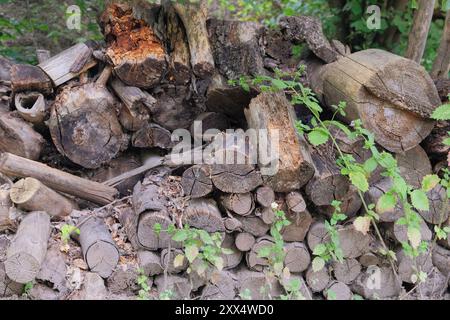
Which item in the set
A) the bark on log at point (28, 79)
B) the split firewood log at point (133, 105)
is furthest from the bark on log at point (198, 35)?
the bark on log at point (28, 79)

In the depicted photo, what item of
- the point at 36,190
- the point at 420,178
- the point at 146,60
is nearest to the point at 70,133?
the point at 36,190

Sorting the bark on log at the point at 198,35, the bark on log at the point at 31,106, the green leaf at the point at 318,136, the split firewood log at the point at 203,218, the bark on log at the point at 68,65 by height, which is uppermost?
the bark on log at the point at 198,35

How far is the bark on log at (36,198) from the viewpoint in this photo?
2980 mm

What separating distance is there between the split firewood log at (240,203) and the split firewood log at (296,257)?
0.38 meters

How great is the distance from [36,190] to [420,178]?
2.49 m

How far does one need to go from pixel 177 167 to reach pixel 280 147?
76 centimetres

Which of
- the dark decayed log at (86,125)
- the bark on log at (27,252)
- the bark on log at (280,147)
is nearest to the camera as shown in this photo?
the bark on log at (27,252)

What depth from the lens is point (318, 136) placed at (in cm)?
284

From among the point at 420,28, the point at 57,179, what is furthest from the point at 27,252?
the point at 420,28

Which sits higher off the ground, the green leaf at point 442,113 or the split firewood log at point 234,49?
the green leaf at point 442,113

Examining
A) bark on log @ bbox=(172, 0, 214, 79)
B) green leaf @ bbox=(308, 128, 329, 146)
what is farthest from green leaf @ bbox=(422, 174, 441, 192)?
bark on log @ bbox=(172, 0, 214, 79)

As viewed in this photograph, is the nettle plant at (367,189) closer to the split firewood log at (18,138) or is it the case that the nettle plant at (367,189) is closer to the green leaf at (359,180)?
the green leaf at (359,180)

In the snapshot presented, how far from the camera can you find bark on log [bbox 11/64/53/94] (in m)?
3.26

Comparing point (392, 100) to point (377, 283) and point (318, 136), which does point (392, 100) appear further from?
point (377, 283)
